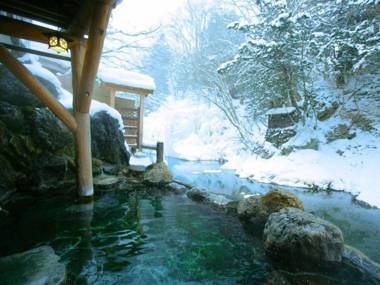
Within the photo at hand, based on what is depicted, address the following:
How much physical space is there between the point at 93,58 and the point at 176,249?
302 cm

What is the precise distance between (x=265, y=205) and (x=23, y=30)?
512 centimetres

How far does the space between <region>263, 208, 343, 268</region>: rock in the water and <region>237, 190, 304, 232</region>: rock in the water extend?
85cm

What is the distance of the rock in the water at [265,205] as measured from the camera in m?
4.23

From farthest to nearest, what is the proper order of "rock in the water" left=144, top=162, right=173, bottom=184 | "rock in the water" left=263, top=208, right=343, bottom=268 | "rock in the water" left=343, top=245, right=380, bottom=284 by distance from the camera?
"rock in the water" left=144, top=162, right=173, bottom=184 → "rock in the water" left=263, top=208, right=343, bottom=268 → "rock in the water" left=343, top=245, right=380, bottom=284

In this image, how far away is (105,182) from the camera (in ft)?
20.0

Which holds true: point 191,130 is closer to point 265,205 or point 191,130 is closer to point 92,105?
point 92,105

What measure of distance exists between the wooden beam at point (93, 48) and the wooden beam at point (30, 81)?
294 millimetres

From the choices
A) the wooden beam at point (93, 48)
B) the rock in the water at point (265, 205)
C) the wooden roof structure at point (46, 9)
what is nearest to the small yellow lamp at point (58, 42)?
the wooden roof structure at point (46, 9)

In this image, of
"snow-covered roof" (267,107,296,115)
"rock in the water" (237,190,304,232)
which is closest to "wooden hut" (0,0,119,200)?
"rock in the water" (237,190,304,232)

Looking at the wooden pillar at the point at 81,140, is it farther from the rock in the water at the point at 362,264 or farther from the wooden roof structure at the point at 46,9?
the rock in the water at the point at 362,264

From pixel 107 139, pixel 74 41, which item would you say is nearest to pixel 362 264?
pixel 74 41

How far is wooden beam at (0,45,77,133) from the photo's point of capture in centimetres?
402

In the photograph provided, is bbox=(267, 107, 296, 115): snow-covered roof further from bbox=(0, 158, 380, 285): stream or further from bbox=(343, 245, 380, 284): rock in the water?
bbox=(343, 245, 380, 284): rock in the water

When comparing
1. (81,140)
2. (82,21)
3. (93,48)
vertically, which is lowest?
(81,140)
